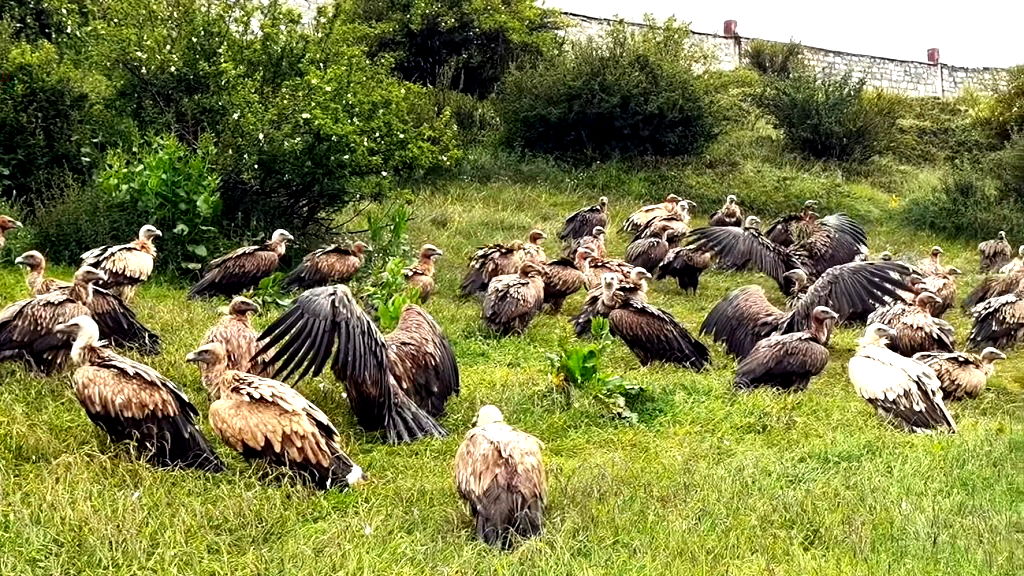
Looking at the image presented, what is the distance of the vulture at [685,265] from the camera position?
448 inches

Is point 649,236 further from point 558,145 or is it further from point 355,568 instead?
point 355,568

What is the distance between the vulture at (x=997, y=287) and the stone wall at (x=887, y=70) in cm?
1613

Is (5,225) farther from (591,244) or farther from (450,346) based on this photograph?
(591,244)

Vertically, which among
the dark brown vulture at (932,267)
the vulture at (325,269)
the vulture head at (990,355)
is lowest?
the dark brown vulture at (932,267)

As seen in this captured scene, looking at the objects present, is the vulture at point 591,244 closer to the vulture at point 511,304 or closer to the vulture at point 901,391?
the vulture at point 511,304

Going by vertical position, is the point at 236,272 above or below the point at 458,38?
below

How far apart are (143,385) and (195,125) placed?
709 cm

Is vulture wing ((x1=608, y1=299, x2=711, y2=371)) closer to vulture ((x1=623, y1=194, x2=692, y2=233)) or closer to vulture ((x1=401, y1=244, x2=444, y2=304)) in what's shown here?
vulture ((x1=401, y1=244, x2=444, y2=304))

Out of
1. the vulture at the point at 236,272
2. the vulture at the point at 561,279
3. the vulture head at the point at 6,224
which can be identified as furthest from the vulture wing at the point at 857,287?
the vulture head at the point at 6,224

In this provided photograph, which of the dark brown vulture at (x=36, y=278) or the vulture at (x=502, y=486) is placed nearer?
the vulture at (x=502, y=486)

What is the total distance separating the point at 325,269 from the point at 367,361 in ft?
13.4

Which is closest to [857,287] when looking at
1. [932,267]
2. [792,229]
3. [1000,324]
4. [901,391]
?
[1000,324]

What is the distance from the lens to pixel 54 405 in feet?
19.1

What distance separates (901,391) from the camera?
252 inches
